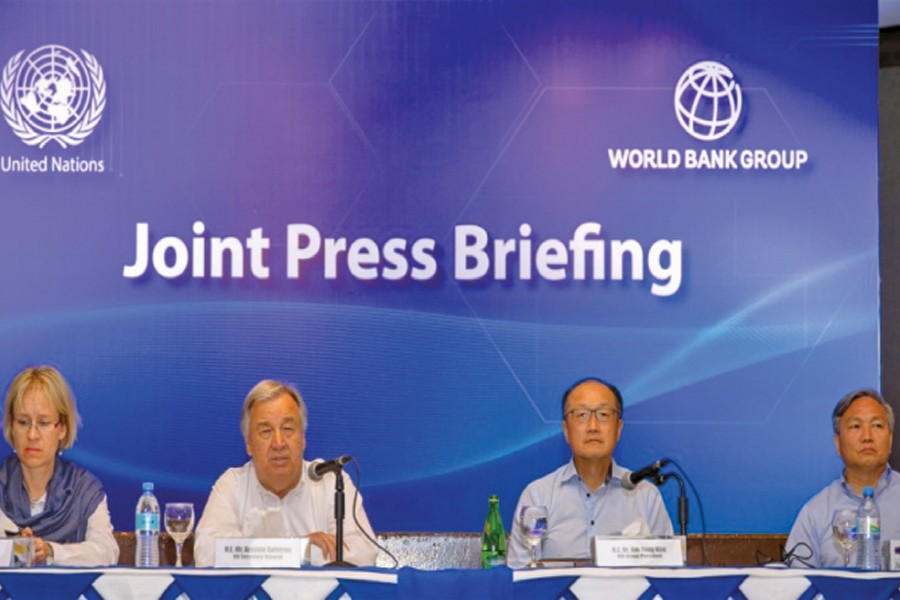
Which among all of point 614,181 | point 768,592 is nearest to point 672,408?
point 614,181

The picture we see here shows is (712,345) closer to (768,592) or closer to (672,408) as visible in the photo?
(672,408)

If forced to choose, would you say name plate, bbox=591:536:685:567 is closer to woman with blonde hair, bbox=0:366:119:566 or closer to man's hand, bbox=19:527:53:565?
man's hand, bbox=19:527:53:565

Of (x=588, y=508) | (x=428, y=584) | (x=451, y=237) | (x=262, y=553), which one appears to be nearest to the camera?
(x=428, y=584)

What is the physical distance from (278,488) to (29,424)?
79 centimetres

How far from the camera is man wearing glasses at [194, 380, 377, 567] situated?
13.9 ft

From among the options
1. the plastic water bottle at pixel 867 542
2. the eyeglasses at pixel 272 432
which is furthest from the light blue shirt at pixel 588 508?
the plastic water bottle at pixel 867 542

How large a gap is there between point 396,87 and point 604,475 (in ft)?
5.09

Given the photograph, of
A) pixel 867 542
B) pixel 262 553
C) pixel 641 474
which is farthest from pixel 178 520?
pixel 867 542

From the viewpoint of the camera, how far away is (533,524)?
371 cm

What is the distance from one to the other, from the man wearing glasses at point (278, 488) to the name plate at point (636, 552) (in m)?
1.09

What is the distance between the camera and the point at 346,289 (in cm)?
500

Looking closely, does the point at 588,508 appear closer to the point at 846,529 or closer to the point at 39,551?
the point at 846,529

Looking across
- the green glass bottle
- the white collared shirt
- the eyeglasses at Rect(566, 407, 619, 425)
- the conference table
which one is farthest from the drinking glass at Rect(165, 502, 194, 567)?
the eyeglasses at Rect(566, 407, 619, 425)

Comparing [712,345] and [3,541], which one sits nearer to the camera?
[3,541]
